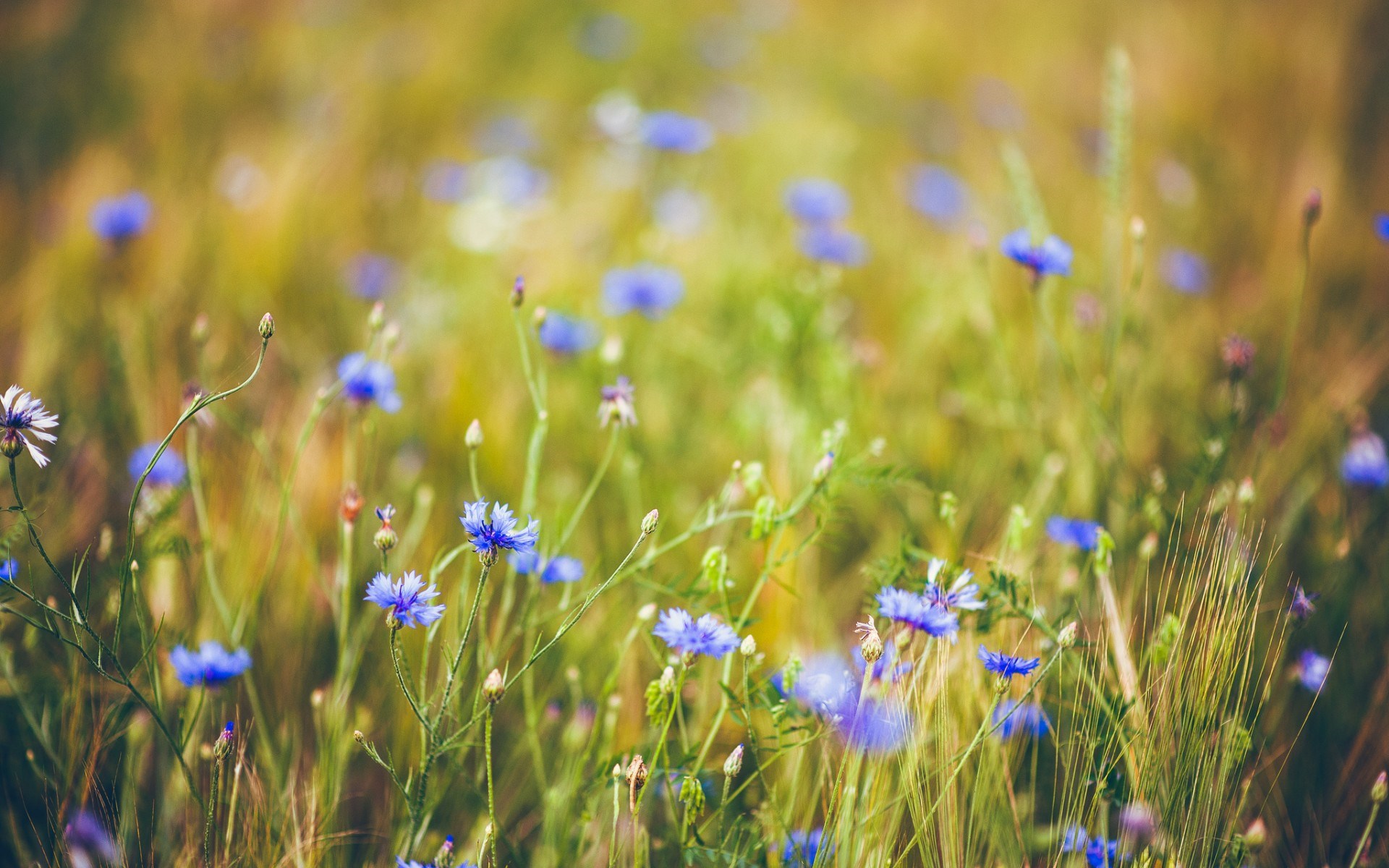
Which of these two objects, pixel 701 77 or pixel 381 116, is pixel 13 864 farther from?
pixel 701 77

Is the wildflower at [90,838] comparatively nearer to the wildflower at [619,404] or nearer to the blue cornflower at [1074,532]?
the wildflower at [619,404]

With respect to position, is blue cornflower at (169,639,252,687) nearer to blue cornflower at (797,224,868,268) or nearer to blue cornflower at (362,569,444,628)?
blue cornflower at (362,569,444,628)

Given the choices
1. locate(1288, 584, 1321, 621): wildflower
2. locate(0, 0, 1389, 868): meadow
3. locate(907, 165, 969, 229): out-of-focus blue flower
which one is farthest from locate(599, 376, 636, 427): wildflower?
locate(907, 165, 969, 229): out-of-focus blue flower

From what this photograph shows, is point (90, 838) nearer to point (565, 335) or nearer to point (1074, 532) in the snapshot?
point (565, 335)

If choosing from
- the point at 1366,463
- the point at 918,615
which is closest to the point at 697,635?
the point at 918,615

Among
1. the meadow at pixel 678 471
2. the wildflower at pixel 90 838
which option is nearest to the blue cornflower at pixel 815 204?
the meadow at pixel 678 471

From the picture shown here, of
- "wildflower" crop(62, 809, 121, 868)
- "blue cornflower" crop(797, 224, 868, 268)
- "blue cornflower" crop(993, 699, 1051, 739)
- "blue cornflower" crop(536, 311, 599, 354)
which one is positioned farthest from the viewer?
"blue cornflower" crop(797, 224, 868, 268)
